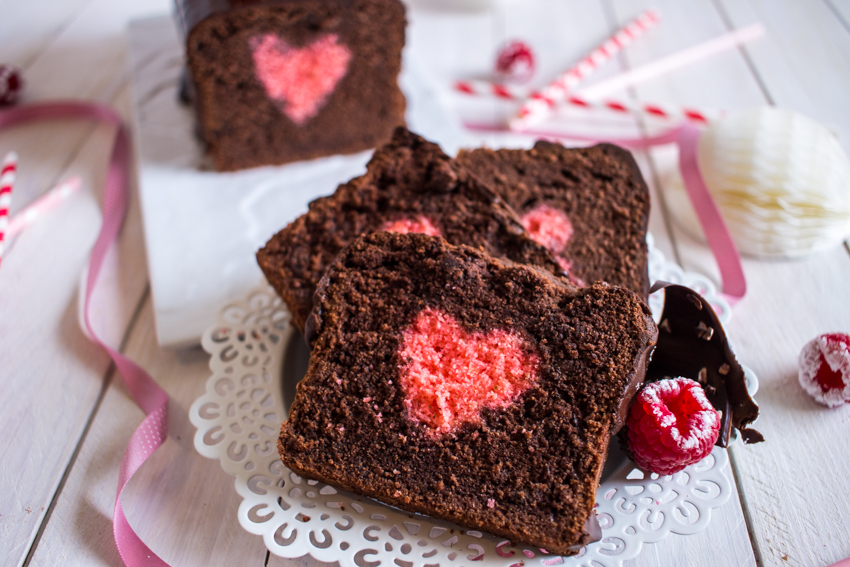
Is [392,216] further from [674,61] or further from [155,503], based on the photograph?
[674,61]

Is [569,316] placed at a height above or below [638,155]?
above

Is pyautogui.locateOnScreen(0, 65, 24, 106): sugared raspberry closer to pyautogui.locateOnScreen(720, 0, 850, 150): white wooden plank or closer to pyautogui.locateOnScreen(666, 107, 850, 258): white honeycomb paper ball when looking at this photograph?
pyautogui.locateOnScreen(666, 107, 850, 258): white honeycomb paper ball

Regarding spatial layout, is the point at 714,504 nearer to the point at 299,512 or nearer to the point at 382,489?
the point at 382,489

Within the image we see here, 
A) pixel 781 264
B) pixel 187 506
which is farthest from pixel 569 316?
pixel 781 264

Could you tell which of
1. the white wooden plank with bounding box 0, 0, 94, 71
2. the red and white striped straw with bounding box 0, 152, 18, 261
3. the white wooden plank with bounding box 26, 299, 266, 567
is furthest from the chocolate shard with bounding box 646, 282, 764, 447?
the white wooden plank with bounding box 0, 0, 94, 71

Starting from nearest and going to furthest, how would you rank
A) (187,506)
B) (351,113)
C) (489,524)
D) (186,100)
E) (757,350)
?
(489,524)
(187,506)
(757,350)
(351,113)
(186,100)

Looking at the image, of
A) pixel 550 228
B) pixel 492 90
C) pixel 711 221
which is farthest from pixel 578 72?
pixel 550 228

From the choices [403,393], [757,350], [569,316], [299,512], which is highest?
[569,316]
